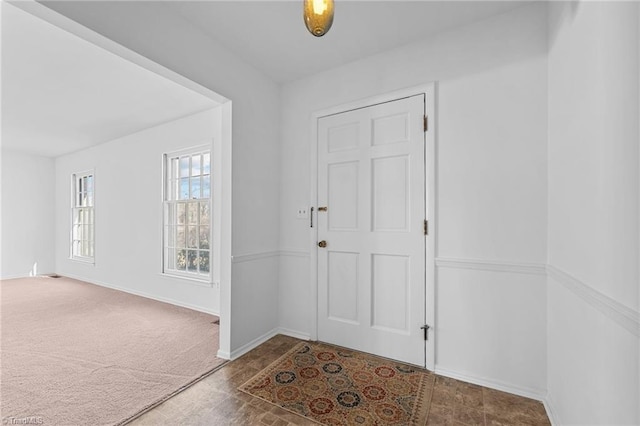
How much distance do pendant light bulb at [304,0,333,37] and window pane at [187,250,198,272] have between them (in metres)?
3.51

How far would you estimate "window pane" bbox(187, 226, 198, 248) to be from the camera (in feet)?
12.5

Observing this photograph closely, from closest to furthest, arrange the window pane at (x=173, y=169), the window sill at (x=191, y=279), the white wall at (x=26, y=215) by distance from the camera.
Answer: the window sill at (x=191, y=279)
the window pane at (x=173, y=169)
the white wall at (x=26, y=215)

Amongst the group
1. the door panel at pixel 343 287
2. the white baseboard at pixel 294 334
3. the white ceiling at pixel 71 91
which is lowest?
the white baseboard at pixel 294 334

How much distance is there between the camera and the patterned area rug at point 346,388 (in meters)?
Result: 1.67

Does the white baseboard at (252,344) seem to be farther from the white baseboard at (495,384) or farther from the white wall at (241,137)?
the white baseboard at (495,384)

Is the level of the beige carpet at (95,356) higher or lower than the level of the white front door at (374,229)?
lower

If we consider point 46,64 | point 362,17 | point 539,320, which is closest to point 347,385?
point 539,320

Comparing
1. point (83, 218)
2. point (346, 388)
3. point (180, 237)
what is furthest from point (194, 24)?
point (83, 218)

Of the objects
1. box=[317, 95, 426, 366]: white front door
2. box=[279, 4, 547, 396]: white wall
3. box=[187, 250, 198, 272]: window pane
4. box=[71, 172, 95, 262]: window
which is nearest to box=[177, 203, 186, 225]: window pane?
box=[187, 250, 198, 272]: window pane

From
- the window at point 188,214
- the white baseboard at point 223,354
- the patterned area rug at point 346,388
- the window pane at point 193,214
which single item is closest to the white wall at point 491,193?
the patterned area rug at point 346,388

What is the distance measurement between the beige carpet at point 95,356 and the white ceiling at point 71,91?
2.54m

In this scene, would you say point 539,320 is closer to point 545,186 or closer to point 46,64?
point 545,186

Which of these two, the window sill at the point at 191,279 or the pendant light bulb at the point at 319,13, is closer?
the pendant light bulb at the point at 319,13

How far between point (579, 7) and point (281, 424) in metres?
2.70
